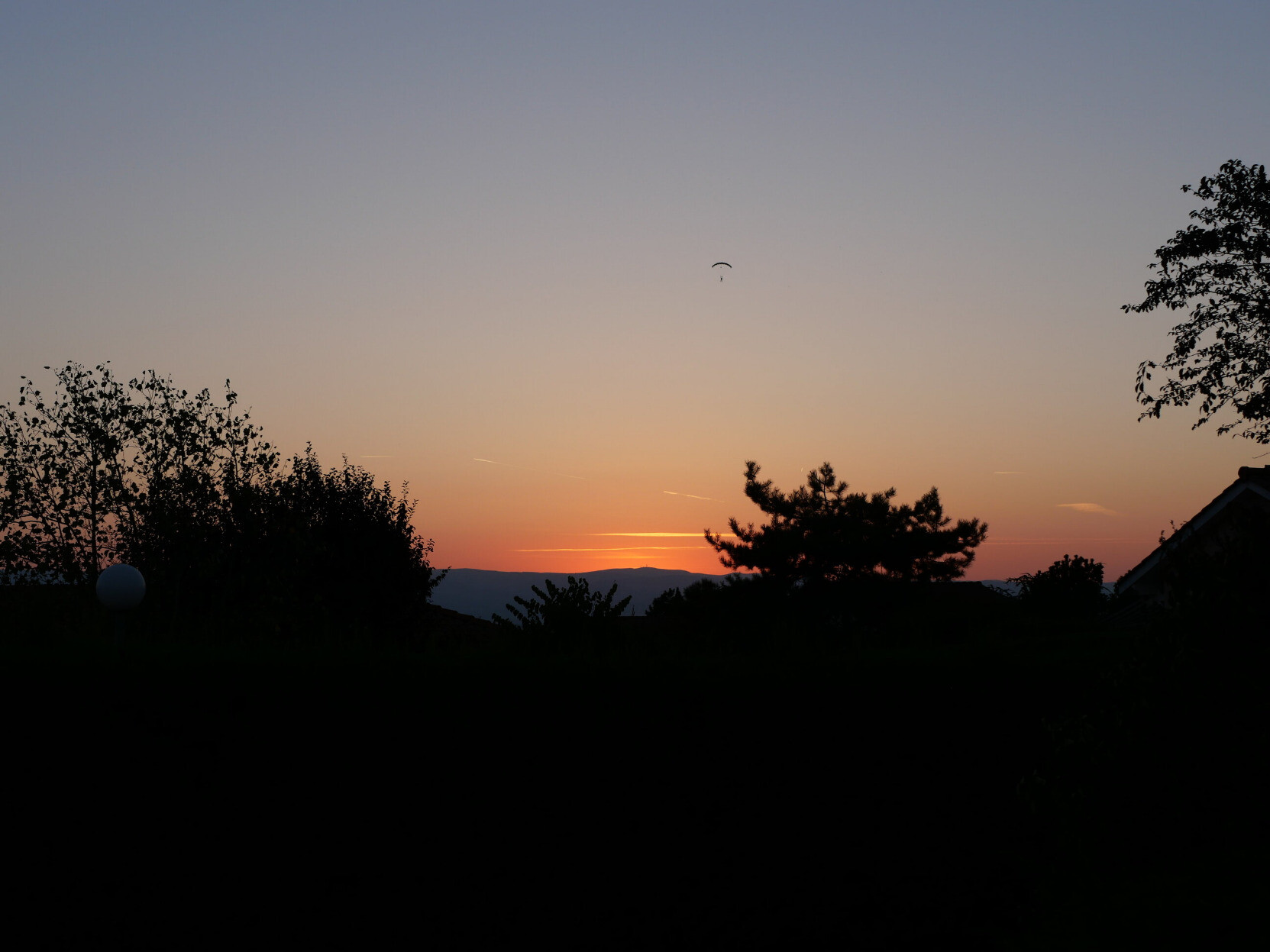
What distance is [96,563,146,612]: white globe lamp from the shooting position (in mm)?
11500

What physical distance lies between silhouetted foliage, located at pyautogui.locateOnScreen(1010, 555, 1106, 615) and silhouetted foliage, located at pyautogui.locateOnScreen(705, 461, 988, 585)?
7.18m

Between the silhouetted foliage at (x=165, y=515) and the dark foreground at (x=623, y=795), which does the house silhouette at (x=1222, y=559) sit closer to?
the dark foreground at (x=623, y=795)

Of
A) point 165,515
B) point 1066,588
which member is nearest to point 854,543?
point 1066,588

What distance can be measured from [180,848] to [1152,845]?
8.44 metres

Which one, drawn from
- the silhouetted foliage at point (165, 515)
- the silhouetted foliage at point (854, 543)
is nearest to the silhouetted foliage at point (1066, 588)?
the silhouetted foliage at point (854, 543)

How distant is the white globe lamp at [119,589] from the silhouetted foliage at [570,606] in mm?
5247

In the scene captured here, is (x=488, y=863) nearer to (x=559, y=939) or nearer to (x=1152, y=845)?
(x=559, y=939)

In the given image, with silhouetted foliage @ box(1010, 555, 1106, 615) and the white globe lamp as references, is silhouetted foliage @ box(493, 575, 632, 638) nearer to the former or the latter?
the white globe lamp

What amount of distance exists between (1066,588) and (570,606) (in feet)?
179

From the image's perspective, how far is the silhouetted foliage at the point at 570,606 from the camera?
15.5m

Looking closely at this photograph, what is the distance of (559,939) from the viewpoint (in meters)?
7.91

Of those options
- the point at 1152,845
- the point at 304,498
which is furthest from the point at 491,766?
the point at 304,498

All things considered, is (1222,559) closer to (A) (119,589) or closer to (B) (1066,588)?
(A) (119,589)

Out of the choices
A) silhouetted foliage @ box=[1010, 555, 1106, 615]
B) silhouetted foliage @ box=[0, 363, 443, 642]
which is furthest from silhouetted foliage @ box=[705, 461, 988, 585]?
silhouetted foliage @ box=[0, 363, 443, 642]
